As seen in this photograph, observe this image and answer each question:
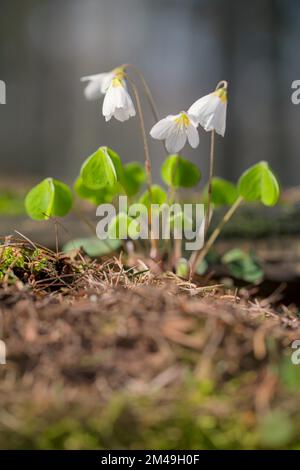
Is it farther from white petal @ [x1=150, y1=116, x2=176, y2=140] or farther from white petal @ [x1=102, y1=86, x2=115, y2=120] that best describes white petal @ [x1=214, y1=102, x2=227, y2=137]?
white petal @ [x1=102, y1=86, x2=115, y2=120]

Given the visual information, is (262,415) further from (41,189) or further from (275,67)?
(275,67)

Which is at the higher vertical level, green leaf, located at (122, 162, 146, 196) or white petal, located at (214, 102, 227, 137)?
white petal, located at (214, 102, 227, 137)

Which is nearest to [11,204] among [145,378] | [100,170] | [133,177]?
[133,177]

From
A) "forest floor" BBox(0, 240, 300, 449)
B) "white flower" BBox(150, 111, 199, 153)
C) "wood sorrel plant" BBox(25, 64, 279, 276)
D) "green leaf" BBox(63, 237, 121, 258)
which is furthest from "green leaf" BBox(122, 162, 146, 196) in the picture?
"forest floor" BBox(0, 240, 300, 449)

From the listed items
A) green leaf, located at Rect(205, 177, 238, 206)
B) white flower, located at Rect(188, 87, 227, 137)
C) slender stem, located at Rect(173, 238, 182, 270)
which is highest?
white flower, located at Rect(188, 87, 227, 137)

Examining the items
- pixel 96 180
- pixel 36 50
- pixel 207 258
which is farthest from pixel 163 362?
pixel 36 50

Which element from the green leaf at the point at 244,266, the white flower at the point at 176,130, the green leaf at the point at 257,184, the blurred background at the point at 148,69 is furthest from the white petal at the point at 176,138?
the blurred background at the point at 148,69
